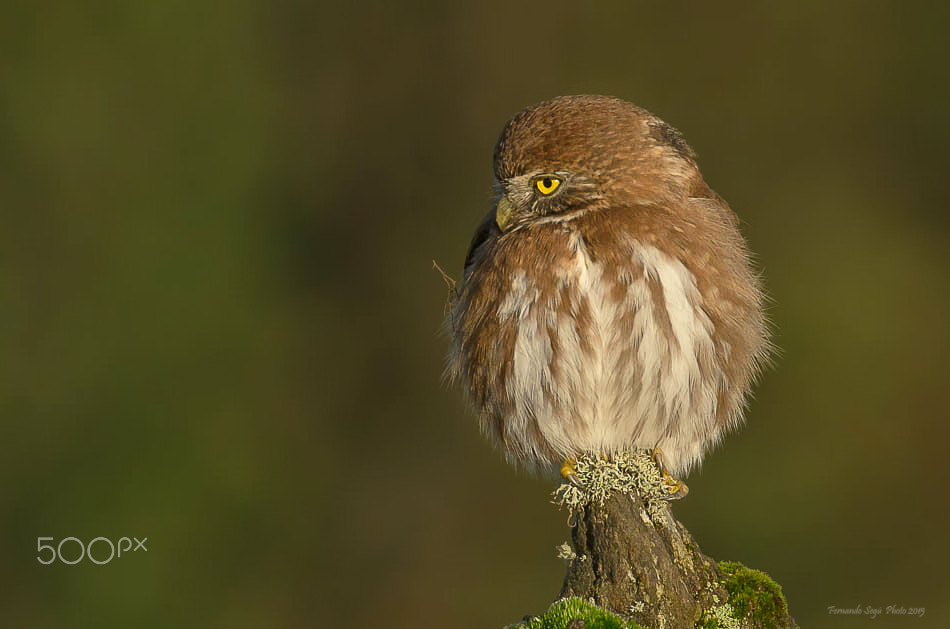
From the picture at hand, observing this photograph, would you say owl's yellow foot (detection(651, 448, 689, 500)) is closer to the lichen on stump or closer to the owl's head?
the lichen on stump

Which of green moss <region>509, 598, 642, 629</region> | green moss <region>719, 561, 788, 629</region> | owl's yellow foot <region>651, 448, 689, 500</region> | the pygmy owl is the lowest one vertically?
green moss <region>719, 561, 788, 629</region>

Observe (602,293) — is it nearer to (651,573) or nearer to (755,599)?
(651,573)

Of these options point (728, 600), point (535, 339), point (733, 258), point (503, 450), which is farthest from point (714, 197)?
point (728, 600)

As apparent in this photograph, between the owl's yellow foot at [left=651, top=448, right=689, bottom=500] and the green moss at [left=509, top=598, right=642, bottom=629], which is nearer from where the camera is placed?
the green moss at [left=509, top=598, right=642, bottom=629]

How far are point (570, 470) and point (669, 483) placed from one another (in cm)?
39

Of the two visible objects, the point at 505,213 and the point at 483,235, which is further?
the point at 483,235

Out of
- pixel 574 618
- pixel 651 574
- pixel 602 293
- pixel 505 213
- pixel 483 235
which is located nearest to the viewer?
pixel 574 618

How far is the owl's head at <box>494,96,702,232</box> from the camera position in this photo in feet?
13.7

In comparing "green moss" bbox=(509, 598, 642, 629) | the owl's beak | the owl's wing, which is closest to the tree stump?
"green moss" bbox=(509, 598, 642, 629)

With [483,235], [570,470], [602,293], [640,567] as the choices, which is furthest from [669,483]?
[483,235]

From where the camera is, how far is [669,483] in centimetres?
421

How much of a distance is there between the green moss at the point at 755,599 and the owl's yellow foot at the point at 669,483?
1.30ft

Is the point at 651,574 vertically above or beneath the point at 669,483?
beneath

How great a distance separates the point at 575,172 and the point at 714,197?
0.83 meters
